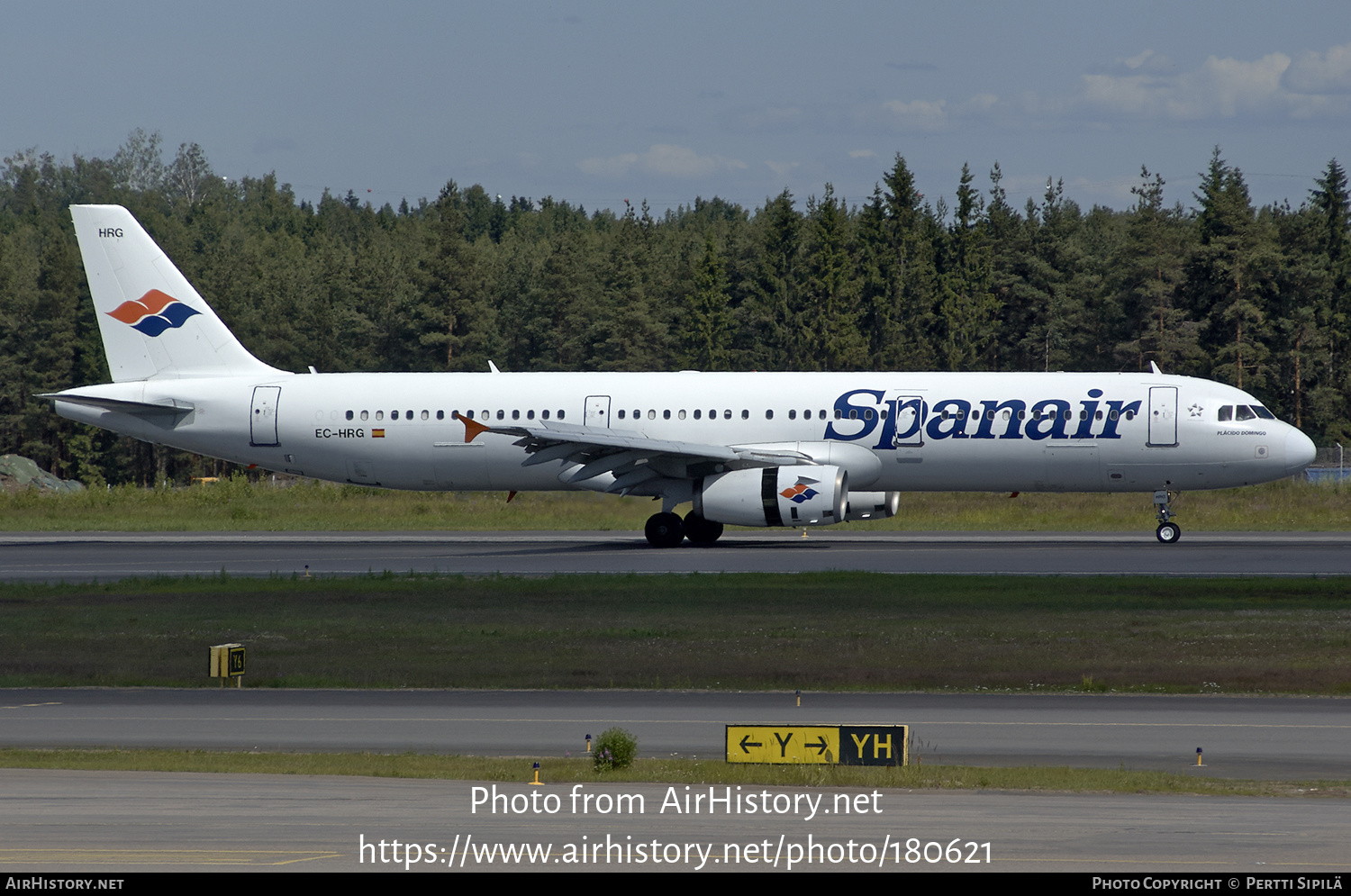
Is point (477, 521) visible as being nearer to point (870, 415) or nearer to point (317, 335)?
point (870, 415)

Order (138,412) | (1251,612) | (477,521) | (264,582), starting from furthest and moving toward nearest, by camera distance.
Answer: (477,521), (138,412), (264,582), (1251,612)

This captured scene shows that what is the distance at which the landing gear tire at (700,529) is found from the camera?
42469 mm

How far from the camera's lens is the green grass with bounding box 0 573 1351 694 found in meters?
22.9

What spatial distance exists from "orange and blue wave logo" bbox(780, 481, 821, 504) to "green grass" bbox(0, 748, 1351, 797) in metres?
22.8

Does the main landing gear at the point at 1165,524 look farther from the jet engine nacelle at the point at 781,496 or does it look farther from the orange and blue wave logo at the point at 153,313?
the orange and blue wave logo at the point at 153,313

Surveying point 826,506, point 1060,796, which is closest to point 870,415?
point 826,506

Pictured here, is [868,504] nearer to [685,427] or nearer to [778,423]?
[778,423]

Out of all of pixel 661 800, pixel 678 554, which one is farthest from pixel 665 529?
pixel 661 800

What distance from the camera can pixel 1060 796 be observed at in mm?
14250

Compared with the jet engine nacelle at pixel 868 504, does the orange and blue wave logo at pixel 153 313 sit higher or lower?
higher

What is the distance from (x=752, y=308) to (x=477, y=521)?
65.8 metres

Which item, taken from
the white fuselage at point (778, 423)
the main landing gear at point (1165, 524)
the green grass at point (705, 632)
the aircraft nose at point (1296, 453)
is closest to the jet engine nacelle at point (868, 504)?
the white fuselage at point (778, 423)

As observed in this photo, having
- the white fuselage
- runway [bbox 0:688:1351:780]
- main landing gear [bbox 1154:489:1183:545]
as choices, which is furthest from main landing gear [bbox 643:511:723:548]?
runway [bbox 0:688:1351:780]

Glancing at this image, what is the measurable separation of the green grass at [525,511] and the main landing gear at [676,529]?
317cm
